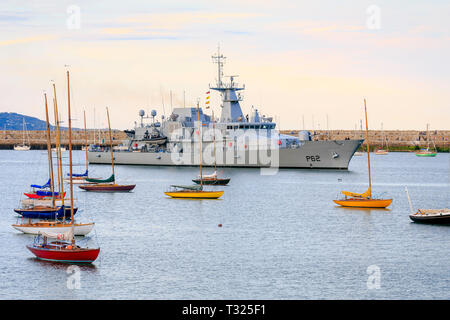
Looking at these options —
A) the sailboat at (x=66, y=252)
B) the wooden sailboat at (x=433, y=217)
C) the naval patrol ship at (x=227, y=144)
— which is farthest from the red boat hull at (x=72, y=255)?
the naval patrol ship at (x=227, y=144)

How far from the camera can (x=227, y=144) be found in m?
82.1

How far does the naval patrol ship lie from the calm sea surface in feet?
82.7

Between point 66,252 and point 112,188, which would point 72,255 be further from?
point 112,188

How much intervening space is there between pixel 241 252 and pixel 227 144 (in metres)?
51.8

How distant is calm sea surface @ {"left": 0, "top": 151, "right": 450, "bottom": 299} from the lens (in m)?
24.3

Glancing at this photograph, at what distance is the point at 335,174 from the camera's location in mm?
77500

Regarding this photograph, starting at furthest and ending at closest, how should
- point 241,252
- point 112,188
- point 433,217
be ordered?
point 112,188 → point 433,217 → point 241,252

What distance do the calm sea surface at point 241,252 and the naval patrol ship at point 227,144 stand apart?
82.7 ft

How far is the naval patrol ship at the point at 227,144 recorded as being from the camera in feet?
259

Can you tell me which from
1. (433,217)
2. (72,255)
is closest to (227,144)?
(433,217)

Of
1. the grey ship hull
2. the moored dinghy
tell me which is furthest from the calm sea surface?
the grey ship hull
